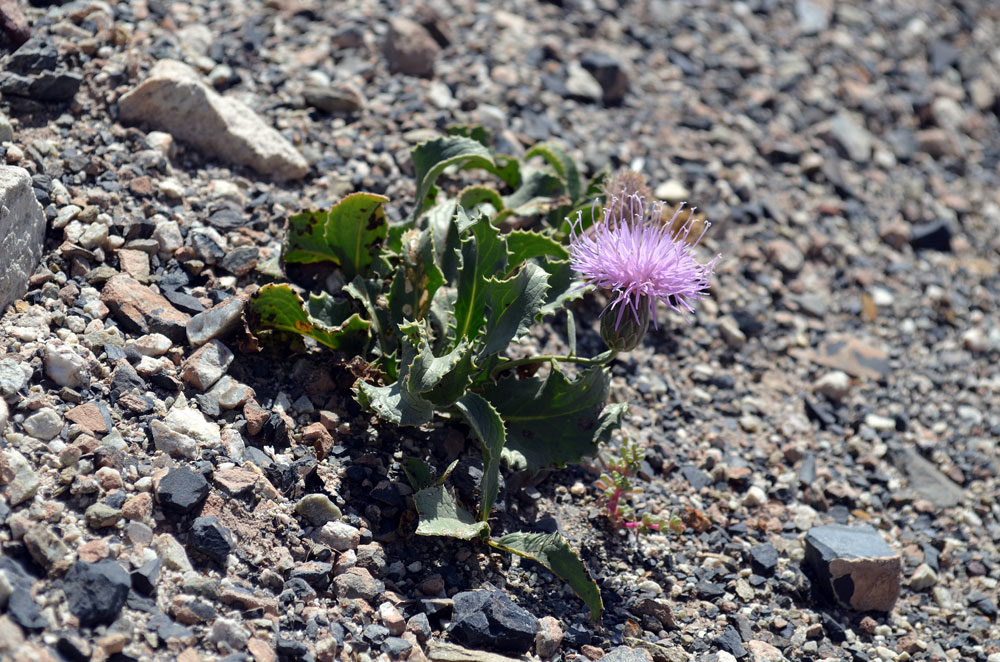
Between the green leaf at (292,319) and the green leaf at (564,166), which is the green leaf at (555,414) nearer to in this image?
the green leaf at (292,319)

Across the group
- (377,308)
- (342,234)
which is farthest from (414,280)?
(342,234)

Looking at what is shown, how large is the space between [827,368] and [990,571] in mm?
1160

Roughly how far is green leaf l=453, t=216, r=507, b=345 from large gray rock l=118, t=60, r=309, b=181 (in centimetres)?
118

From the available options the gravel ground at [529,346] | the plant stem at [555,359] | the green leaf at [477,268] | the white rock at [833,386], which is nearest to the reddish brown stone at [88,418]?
the gravel ground at [529,346]

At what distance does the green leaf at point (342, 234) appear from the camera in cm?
352

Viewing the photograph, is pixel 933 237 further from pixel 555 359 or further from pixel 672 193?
pixel 555 359

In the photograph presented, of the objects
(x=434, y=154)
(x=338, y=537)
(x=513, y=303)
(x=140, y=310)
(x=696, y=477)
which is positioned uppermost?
(x=434, y=154)

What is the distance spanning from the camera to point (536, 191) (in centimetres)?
421

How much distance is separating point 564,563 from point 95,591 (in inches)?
56.3

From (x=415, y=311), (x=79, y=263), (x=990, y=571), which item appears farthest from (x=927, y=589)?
(x=79, y=263)

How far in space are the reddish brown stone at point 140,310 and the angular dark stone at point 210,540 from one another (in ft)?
2.66

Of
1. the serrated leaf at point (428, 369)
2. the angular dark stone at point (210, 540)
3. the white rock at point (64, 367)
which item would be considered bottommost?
the angular dark stone at point (210, 540)

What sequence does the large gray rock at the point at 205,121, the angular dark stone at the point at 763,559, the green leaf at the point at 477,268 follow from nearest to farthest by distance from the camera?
1. the green leaf at the point at 477,268
2. the angular dark stone at the point at 763,559
3. the large gray rock at the point at 205,121

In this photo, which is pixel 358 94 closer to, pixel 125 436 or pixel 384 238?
pixel 384 238
